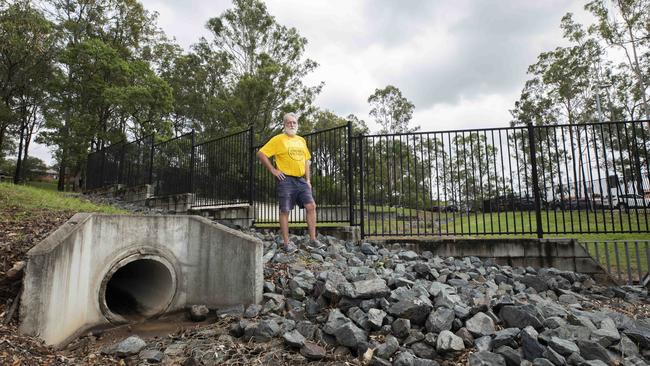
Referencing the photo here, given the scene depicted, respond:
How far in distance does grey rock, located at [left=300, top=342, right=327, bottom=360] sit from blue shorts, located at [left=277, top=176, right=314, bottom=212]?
2.31 meters

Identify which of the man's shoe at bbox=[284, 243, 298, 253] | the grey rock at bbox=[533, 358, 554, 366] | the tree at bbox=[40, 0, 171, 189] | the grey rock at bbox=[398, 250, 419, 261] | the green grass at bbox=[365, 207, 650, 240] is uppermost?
the tree at bbox=[40, 0, 171, 189]

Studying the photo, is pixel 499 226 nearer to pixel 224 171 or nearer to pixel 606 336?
pixel 606 336

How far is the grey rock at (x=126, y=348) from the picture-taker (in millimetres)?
2904

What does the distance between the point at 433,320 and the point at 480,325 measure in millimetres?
348

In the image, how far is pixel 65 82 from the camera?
19.3 metres

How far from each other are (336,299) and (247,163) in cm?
467

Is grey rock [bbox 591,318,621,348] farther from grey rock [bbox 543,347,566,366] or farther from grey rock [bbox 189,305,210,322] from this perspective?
grey rock [bbox 189,305,210,322]

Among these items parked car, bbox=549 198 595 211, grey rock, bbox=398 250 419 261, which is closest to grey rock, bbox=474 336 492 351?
grey rock, bbox=398 250 419 261

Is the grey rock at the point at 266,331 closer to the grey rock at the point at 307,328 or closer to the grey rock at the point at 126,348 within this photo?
the grey rock at the point at 307,328

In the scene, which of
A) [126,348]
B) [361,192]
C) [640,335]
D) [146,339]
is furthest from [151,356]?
[361,192]

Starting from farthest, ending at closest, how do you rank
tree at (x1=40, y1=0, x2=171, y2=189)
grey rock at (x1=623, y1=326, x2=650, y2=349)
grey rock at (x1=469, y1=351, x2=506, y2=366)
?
tree at (x1=40, y1=0, x2=171, y2=189) → grey rock at (x1=623, y1=326, x2=650, y2=349) → grey rock at (x1=469, y1=351, x2=506, y2=366)

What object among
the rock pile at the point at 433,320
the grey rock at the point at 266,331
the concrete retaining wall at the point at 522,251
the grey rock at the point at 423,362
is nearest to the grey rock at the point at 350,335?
the rock pile at the point at 433,320

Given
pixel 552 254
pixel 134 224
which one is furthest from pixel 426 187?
pixel 134 224

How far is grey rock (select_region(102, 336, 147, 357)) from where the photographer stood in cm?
290
